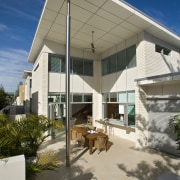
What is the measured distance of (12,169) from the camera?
2752mm

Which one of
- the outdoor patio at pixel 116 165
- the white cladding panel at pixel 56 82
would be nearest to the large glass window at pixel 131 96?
the outdoor patio at pixel 116 165

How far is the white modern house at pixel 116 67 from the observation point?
24.3ft

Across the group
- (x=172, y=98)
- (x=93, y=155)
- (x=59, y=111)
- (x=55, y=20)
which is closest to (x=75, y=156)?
(x=93, y=155)

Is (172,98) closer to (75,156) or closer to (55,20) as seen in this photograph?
(75,156)

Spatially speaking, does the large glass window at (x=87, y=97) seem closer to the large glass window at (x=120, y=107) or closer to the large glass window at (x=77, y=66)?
the large glass window at (x=120, y=107)

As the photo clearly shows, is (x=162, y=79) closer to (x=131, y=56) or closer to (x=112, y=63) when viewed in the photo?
(x=131, y=56)

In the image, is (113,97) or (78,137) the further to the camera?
(113,97)

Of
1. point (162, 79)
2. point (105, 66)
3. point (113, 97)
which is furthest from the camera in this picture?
point (105, 66)

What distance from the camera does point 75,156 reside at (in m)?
6.91

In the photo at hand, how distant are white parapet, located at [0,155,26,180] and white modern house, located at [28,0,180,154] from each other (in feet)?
20.1

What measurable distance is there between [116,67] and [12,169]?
30.9 ft

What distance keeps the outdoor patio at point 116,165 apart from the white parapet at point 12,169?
2.56 m

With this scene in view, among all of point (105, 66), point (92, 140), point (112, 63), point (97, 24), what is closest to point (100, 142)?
point (92, 140)

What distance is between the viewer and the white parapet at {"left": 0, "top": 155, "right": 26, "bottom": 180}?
8.80 feet
